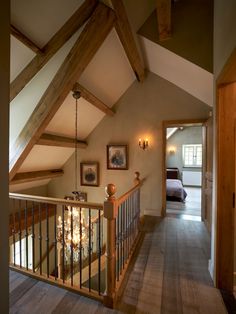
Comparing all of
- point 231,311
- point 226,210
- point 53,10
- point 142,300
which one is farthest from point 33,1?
point 231,311

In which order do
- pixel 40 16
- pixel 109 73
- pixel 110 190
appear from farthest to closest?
pixel 109 73 < pixel 40 16 < pixel 110 190

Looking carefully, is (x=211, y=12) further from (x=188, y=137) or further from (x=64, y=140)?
(x=188, y=137)

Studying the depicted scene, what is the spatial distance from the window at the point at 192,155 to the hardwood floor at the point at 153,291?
22.6ft

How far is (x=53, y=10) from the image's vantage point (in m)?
2.17

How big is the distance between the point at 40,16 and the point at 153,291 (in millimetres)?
3543

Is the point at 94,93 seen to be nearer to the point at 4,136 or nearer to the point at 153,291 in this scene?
the point at 4,136

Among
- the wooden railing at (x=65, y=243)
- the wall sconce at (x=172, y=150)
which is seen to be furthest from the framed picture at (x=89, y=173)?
the wall sconce at (x=172, y=150)

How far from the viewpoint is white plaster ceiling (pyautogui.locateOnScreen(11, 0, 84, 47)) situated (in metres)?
2.03

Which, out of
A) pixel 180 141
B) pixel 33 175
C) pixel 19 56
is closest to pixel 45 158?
pixel 33 175

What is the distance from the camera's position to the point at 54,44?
248 centimetres

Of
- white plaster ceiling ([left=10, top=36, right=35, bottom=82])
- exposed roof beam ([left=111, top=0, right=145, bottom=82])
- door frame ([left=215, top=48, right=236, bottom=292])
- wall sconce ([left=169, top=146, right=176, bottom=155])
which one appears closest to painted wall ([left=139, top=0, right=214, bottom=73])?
exposed roof beam ([left=111, top=0, right=145, bottom=82])

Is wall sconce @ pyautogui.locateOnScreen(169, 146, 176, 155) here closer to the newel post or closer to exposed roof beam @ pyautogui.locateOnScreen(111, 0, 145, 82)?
exposed roof beam @ pyautogui.locateOnScreen(111, 0, 145, 82)

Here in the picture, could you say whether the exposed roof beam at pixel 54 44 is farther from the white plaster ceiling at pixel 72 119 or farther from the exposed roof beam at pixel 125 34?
the white plaster ceiling at pixel 72 119

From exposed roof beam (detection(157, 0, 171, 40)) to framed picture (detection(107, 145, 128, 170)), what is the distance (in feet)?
8.34
